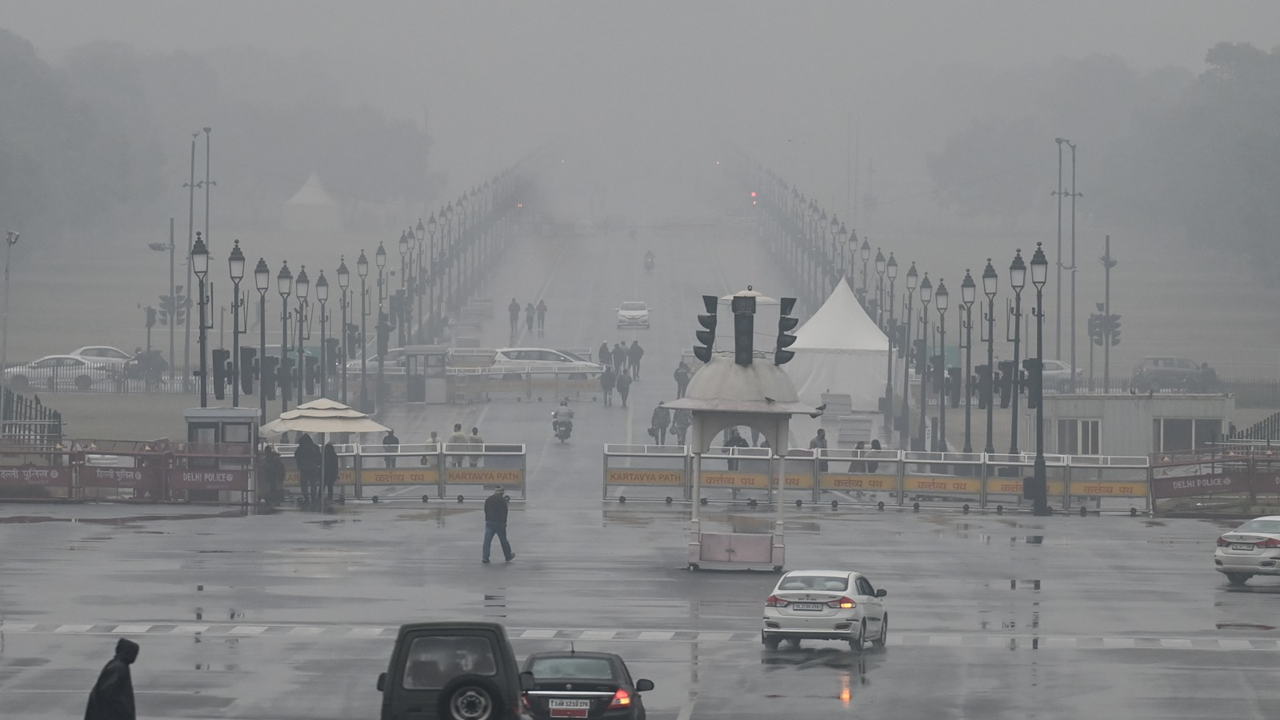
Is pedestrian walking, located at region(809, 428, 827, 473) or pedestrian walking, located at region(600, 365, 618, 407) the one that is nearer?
pedestrian walking, located at region(809, 428, 827, 473)

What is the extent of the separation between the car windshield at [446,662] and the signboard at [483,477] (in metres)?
30.0

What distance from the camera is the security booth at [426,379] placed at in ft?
247

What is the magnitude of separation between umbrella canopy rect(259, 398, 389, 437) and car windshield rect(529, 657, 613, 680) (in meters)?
25.5

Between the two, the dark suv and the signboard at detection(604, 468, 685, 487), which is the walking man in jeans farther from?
the dark suv

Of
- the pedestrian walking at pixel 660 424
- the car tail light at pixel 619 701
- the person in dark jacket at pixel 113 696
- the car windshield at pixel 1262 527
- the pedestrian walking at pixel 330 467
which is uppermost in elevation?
the pedestrian walking at pixel 660 424

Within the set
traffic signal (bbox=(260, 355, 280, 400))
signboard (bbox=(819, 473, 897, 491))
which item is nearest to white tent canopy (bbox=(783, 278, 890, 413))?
traffic signal (bbox=(260, 355, 280, 400))

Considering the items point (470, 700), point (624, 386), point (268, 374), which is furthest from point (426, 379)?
point (470, 700)

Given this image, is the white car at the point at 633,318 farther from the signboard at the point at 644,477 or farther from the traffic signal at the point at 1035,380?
the traffic signal at the point at 1035,380

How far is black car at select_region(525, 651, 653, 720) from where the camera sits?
19203 millimetres

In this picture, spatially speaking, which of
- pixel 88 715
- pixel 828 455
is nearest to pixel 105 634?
pixel 88 715

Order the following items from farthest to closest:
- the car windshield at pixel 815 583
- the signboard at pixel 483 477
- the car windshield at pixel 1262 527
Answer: the signboard at pixel 483 477 < the car windshield at pixel 1262 527 < the car windshield at pixel 815 583

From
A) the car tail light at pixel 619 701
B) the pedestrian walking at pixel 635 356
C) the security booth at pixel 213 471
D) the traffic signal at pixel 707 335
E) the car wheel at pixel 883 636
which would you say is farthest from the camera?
A: the pedestrian walking at pixel 635 356

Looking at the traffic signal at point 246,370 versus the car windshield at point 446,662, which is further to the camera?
the traffic signal at point 246,370

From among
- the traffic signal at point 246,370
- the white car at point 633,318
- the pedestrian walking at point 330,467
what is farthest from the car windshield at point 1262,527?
the white car at point 633,318
